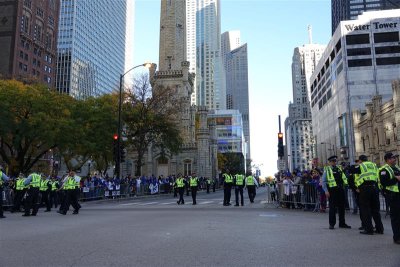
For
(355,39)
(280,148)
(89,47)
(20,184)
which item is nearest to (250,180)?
(280,148)

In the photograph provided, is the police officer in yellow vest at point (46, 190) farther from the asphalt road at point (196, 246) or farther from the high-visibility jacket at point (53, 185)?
the asphalt road at point (196, 246)

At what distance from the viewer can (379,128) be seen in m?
61.9

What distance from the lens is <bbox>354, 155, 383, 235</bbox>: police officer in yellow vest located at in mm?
9078

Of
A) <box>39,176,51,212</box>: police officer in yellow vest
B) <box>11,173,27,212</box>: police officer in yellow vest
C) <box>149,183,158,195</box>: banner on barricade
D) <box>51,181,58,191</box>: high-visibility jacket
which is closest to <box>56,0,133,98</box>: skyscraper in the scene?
<box>149,183,158,195</box>: banner on barricade

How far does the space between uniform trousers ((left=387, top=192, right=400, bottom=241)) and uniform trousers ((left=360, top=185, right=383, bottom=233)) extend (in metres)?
0.83

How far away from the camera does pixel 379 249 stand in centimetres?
726

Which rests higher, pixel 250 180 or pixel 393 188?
pixel 250 180

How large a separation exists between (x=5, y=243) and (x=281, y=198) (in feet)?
47.6

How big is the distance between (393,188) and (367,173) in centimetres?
104

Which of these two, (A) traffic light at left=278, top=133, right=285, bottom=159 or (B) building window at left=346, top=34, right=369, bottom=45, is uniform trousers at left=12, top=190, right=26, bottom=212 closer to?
(A) traffic light at left=278, top=133, right=285, bottom=159

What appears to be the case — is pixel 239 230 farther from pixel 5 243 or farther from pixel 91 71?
pixel 91 71

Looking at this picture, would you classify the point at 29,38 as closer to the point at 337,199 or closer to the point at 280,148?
the point at 280,148

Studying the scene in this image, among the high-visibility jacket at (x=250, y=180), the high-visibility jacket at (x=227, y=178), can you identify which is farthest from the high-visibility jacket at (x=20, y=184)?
the high-visibility jacket at (x=250, y=180)

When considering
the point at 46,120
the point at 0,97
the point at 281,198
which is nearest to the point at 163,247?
the point at 281,198
